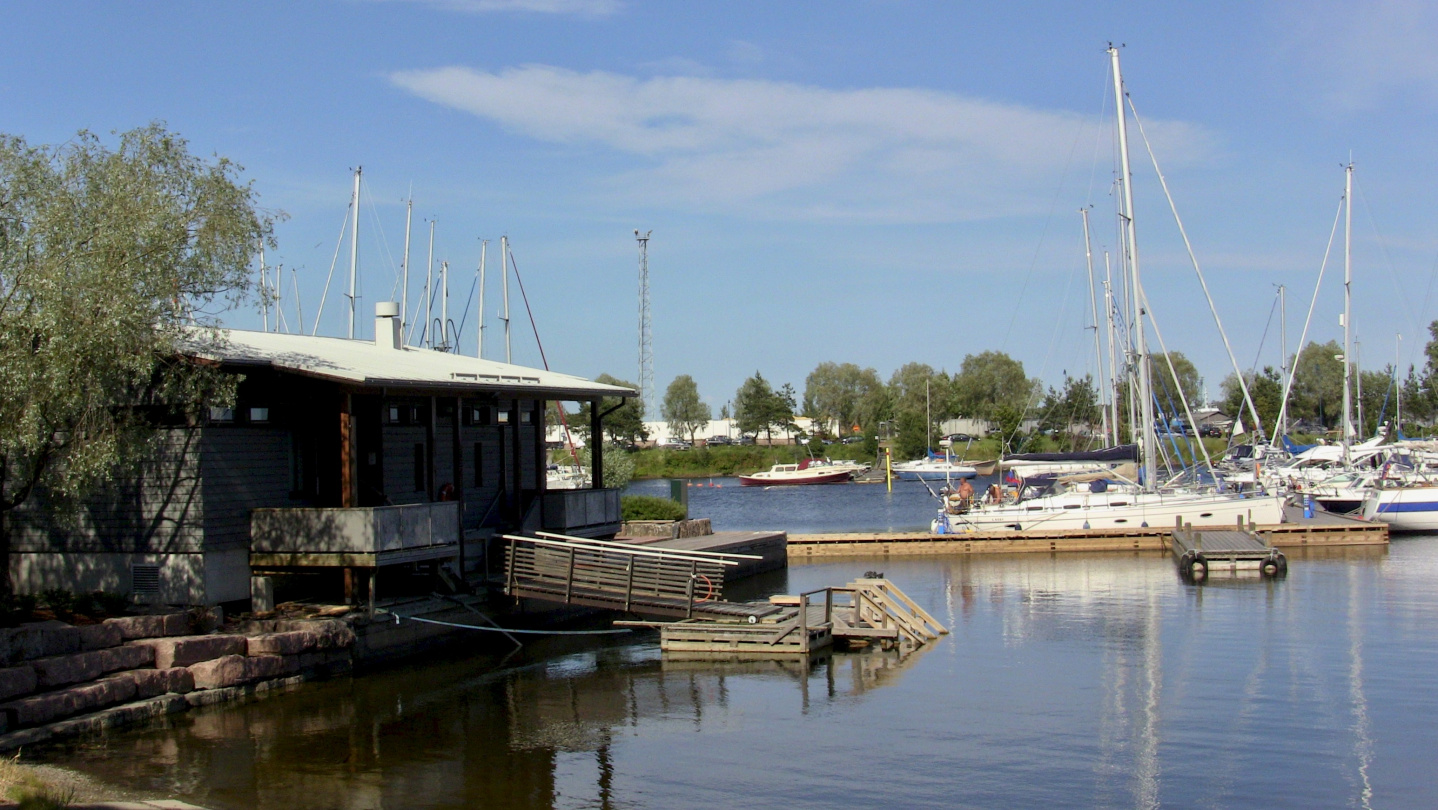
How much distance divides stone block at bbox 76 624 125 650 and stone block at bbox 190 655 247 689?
1167 millimetres

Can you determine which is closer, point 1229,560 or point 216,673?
point 216,673

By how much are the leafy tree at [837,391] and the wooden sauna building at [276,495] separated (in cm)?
13043

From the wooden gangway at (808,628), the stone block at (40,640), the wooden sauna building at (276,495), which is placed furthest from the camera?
the wooden gangway at (808,628)

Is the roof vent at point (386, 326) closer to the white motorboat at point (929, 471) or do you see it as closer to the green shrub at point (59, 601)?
the green shrub at point (59, 601)

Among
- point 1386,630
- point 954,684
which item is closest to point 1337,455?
point 1386,630

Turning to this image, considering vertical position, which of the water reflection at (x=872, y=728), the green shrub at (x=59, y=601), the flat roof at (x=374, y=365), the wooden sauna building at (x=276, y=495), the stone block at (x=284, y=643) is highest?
the flat roof at (x=374, y=365)

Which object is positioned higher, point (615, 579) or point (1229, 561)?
point (615, 579)

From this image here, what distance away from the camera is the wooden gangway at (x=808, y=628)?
22.2m

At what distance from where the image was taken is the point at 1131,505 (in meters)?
43.6

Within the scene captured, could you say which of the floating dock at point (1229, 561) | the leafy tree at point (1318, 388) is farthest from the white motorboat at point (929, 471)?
the floating dock at point (1229, 561)

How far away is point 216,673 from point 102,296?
5787mm

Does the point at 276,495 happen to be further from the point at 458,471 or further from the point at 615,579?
the point at 615,579

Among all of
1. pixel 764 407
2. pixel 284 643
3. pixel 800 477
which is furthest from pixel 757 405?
pixel 284 643

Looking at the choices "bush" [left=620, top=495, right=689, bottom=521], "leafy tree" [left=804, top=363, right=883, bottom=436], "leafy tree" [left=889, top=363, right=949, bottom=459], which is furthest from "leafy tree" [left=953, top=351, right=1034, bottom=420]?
"bush" [left=620, top=495, right=689, bottom=521]
